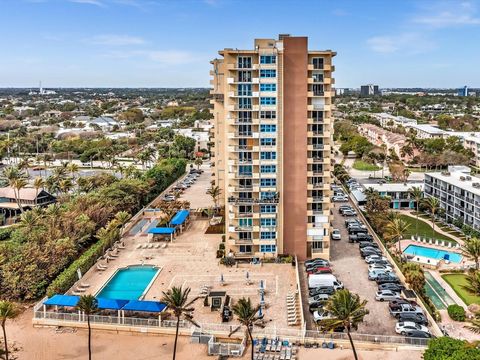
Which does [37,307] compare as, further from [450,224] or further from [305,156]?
[450,224]

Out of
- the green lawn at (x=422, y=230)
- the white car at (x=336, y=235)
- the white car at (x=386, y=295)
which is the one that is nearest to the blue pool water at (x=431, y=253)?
the green lawn at (x=422, y=230)

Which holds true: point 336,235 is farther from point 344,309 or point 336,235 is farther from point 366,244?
point 344,309

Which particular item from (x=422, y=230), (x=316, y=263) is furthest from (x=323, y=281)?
(x=422, y=230)

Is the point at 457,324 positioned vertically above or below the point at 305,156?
below

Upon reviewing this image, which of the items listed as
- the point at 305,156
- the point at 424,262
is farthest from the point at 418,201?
the point at 305,156

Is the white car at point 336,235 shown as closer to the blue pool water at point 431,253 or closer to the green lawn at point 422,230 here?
the blue pool water at point 431,253

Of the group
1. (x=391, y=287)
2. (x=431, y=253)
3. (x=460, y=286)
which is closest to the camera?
(x=391, y=287)

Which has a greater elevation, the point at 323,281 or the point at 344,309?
the point at 344,309
